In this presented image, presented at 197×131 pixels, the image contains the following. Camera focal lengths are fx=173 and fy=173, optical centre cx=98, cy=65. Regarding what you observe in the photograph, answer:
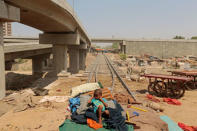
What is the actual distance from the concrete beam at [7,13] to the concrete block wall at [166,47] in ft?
180

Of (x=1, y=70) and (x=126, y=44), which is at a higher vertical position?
(x=126, y=44)

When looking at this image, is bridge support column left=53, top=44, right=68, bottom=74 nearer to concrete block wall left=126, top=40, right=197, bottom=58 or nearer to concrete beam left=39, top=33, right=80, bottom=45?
concrete beam left=39, top=33, right=80, bottom=45

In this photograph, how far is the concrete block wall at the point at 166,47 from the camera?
5803cm

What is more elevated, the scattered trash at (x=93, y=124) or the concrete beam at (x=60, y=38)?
the concrete beam at (x=60, y=38)

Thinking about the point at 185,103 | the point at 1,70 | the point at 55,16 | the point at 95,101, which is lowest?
the point at 185,103

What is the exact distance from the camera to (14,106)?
7688mm

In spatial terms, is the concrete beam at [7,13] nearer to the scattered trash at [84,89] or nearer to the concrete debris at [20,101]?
the concrete debris at [20,101]

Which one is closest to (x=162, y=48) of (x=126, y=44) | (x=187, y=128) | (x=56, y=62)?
(x=126, y=44)

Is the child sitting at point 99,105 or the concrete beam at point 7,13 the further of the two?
the concrete beam at point 7,13

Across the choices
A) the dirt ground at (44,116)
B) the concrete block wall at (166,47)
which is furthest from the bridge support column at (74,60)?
the concrete block wall at (166,47)

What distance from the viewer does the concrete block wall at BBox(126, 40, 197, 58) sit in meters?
58.0

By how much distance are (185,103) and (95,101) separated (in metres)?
6.09

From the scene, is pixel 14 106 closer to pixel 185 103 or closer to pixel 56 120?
pixel 56 120

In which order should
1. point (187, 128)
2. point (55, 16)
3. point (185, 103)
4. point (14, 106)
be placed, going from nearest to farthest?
1. point (187, 128)
2. point (14, 106)
3. point (185, 103)
4. point (55, 16)
